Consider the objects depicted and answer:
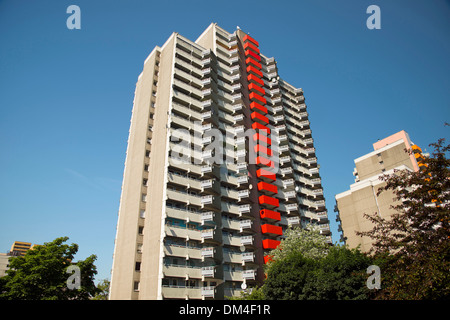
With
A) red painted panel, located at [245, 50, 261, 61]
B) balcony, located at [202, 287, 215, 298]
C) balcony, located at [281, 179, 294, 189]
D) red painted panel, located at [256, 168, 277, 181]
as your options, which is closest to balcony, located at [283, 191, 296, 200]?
balcony, located at [281, 179, 294, 189]

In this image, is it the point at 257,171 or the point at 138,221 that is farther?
the point at 257,171

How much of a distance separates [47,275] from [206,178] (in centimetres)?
2322

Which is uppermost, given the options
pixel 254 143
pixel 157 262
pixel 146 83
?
pixel 146 83

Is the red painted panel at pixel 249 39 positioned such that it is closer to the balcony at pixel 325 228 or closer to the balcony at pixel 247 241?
the balcony at pixel 325 228

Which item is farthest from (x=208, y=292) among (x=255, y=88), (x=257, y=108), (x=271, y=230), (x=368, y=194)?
(x=368, y=194)

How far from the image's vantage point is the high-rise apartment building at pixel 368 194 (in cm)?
6253

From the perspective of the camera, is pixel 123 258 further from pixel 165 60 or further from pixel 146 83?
pixel 165 60

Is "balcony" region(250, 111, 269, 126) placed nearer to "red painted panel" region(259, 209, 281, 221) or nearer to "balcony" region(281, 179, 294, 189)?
"balcony" region(281, 179, 294, 189)

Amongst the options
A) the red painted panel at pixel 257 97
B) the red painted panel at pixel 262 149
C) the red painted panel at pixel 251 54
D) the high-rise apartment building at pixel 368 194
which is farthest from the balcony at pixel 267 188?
the red painted panel at pixel 251 54

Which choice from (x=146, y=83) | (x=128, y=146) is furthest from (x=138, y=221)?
(x=146, y=83)

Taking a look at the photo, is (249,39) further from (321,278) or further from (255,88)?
(321,278)
